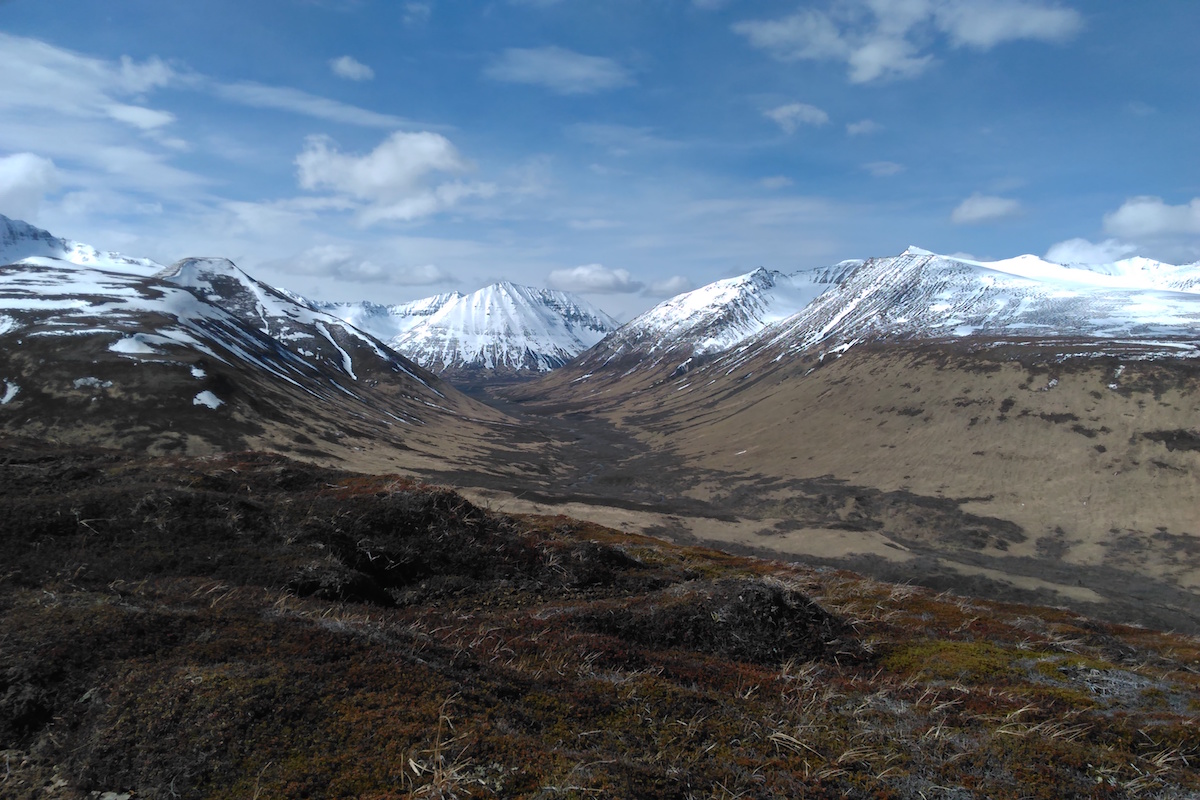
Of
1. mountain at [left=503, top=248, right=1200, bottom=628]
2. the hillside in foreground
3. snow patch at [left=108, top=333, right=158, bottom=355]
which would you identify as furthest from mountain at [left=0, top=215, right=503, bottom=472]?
the hillside in foreground

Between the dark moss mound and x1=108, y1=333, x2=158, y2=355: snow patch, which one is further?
x1=108, y1=333, x2=158, y2=355: snow patch

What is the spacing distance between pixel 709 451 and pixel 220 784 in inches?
6887

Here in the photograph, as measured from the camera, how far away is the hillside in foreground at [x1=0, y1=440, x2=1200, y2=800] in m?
8.83

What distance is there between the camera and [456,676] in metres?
11.7

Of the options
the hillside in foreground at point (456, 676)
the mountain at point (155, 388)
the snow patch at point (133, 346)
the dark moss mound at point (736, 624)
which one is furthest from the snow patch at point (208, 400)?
the dark moss mound at point (736, 624)

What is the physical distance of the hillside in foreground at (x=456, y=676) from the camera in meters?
8.83

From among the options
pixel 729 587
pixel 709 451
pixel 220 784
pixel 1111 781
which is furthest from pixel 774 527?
pixel 220 784

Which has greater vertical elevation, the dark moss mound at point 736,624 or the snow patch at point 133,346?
the snow patch at point 133,346

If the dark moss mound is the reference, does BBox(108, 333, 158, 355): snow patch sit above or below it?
above

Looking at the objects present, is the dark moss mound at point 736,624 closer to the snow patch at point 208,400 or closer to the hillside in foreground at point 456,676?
the hillside in foreground at point 456,676

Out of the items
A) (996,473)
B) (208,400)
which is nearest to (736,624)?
(208,400)

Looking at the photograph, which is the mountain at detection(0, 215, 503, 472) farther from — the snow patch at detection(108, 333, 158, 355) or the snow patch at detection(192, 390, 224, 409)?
the snow patch at detection(192, 390, 224, 409)

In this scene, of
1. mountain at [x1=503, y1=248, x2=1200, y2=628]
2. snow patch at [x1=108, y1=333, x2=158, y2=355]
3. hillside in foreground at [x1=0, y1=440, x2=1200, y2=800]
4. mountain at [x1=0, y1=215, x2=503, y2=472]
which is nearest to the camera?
hillside in foreground at [x1=0, y1=440, x2=1200, y2=800]

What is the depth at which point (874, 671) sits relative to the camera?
1770cm
